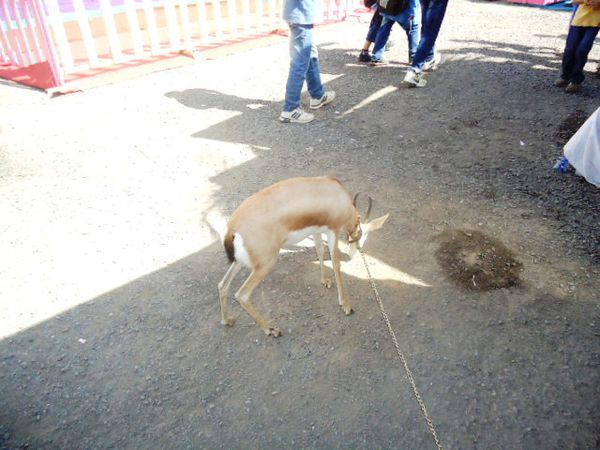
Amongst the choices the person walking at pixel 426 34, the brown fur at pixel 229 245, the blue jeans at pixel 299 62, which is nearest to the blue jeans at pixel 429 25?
the person walking at pixel 426 34

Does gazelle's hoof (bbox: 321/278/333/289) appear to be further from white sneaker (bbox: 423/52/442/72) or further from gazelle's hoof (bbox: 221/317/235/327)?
white sneaker (bbox: 423/52/442/72)

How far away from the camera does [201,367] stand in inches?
110

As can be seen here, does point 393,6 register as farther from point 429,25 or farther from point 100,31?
point 100,31

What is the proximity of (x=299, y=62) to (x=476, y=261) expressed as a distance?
3.50 meters

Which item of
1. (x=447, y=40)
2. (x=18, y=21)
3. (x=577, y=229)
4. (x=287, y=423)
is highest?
(x=18, y=21)

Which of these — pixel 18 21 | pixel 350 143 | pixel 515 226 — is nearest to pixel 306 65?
pixel 350 143

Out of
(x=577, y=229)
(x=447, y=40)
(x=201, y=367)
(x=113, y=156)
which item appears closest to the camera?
(x=201, y=367)

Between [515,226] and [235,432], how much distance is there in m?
3.12

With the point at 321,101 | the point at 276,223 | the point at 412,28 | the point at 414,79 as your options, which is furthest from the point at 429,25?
the point at 276,223

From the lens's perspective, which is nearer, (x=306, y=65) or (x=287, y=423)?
(x=287, y=423)

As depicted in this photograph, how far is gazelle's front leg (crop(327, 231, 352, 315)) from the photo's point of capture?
305 centimetres

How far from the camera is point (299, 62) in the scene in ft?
17.9

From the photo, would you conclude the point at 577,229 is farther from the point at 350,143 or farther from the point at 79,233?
the point at 79,233

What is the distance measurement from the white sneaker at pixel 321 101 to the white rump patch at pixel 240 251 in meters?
4.15
